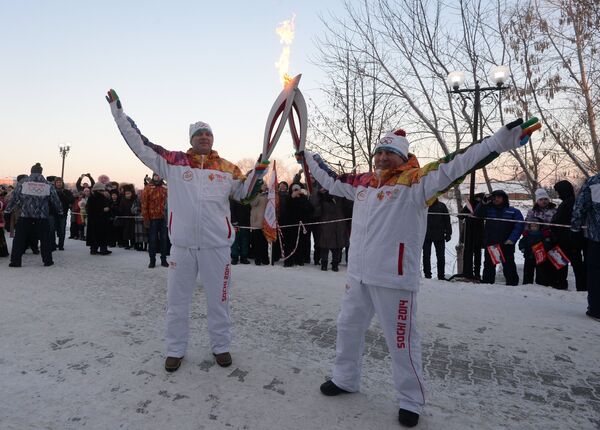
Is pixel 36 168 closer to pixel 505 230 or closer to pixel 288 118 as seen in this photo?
pixel 288 118

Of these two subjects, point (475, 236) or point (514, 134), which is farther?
point (475, 236)

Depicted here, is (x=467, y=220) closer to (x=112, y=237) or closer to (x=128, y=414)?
(x=128, y=414)

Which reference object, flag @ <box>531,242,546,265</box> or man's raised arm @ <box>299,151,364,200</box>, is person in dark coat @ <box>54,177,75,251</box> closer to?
man's raised arm @ <box>299,151,364,200</box>

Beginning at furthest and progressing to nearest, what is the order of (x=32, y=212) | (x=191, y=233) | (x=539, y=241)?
(x=32, y=212), (x=539, y=241), (x=191, y=233)

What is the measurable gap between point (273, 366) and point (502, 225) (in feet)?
20.6

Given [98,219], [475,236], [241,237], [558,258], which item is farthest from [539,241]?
[98,219]

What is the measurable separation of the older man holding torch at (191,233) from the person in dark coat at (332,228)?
18.1 feet

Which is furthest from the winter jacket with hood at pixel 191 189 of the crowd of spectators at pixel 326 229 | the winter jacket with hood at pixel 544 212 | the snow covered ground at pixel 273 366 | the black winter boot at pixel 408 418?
the winter jacket with hood at pixel 544 212

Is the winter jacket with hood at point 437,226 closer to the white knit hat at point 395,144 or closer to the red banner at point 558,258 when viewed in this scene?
the red banner at point 558,258

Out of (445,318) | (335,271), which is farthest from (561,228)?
(335,271)

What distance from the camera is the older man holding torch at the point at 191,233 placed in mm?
3676

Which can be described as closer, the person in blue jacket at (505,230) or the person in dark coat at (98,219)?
the person in blue jacket at (505,230)

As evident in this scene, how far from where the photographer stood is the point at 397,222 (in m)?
2.99

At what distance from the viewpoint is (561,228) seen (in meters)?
7.64
